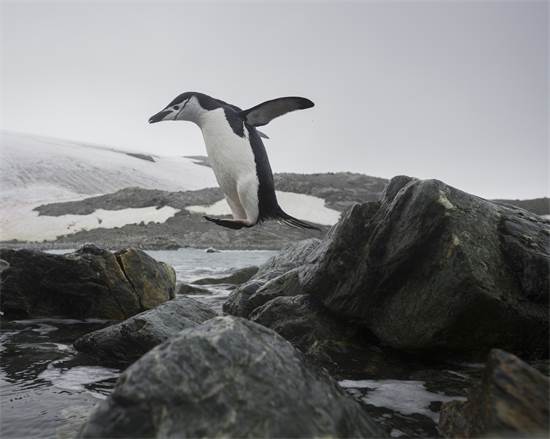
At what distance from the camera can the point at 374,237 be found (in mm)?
4262

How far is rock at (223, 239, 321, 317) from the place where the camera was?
615cm

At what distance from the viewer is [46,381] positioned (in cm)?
412

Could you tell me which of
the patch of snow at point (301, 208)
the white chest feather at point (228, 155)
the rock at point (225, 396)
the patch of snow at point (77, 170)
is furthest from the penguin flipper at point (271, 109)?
the patch of snow at point (77, 170)

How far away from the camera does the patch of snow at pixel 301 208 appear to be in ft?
120

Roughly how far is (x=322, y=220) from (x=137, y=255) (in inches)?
1166

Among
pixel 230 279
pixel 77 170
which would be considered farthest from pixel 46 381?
pixel 77 170

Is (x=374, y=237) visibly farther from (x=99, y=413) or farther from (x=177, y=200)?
(x=177, y=200)

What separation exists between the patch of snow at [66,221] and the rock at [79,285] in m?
27.4

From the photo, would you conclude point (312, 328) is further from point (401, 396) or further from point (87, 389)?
point (87, 389)

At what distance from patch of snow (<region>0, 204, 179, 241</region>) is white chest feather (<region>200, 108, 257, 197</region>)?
105 feet

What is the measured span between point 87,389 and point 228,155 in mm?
2341

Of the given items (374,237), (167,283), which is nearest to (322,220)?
(167,283)

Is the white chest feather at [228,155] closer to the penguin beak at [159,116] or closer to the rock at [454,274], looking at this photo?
the penguin beak at [159,116]

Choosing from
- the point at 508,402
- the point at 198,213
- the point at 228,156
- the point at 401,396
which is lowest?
the point at 198,213
